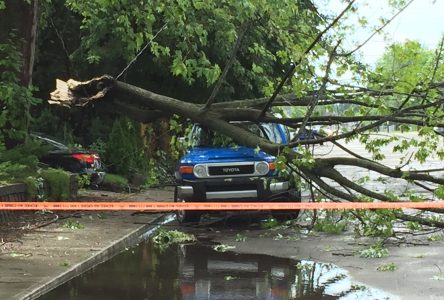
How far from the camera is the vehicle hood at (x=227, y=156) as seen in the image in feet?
35.7

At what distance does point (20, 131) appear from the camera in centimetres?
1212

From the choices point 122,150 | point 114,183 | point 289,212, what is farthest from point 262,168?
point 122,150

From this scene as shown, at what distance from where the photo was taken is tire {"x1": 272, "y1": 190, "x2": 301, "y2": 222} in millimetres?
11023

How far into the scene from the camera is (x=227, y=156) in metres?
11.0

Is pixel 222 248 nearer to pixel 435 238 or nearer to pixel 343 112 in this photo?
pixel 343 112

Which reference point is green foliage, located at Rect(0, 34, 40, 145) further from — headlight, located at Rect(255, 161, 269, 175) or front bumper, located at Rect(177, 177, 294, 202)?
headlight, located at Rect(255, 161, 269, 175)

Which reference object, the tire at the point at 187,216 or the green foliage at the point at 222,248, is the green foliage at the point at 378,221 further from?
the tire at the point at 187,216

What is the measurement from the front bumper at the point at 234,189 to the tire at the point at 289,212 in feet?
0.32

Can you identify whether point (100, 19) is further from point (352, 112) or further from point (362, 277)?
point (362, 277)

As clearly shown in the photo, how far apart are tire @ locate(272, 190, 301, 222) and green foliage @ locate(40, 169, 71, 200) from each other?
420 cm

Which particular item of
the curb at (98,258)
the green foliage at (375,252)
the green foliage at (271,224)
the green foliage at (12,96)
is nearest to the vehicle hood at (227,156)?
the green foliage at (271,224)

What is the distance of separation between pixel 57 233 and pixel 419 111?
585 cm

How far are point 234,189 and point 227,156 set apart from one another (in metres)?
0.59

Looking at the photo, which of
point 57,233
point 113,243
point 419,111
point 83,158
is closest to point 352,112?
point 419,111
